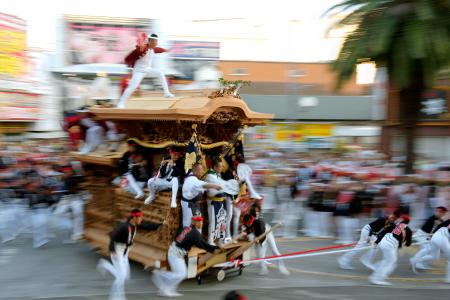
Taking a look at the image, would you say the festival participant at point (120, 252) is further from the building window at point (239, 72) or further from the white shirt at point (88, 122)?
the building window at point (239, 72)

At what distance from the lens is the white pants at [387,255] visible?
27.9ft

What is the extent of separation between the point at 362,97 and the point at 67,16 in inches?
781

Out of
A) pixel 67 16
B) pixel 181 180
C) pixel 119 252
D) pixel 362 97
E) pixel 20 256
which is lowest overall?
pixel 20 256

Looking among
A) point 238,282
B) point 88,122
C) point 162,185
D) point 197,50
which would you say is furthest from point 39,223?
point 197,50

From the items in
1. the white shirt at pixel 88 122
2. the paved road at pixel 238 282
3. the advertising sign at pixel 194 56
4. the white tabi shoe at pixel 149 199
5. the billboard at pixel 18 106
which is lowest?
the paved road at pixel 238 282

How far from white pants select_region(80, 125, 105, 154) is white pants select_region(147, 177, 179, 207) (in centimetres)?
295

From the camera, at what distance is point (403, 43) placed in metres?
12.5

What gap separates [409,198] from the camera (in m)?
12.2

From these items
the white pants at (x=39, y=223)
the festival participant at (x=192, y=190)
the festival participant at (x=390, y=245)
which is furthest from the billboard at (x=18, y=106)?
the festival participant at (x=390, y=245)

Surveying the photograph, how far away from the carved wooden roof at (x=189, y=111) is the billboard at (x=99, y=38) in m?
21.9

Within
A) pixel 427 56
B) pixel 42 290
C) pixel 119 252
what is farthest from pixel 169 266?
pixel 427 56

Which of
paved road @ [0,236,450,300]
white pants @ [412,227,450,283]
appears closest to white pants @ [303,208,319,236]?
paved road @ [0,236,450,300]

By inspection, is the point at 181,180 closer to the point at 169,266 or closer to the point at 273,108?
the point at 169,266

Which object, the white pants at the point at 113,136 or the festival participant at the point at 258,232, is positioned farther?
the white pants at the point at 113,136
